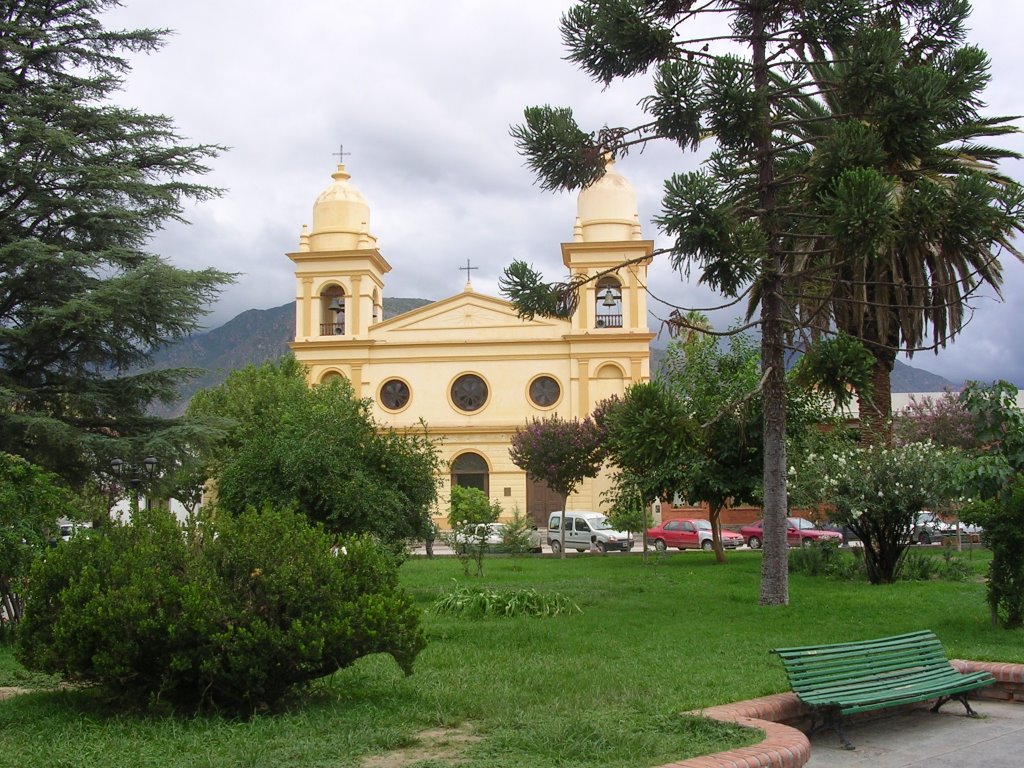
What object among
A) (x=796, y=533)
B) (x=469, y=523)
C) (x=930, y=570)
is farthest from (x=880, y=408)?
(x=796, y=533)

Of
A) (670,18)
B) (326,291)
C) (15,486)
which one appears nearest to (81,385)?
(15,486)

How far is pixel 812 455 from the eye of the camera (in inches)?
766

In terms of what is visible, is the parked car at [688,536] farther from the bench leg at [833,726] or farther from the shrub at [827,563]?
the bench leg at [833,726]

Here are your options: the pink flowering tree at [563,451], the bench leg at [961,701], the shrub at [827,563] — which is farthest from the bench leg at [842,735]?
the pink flowering tree at [563,451]

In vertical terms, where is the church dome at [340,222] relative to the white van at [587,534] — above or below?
above

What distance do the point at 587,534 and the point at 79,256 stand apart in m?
20.9

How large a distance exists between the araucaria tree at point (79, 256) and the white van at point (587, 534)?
1782cm

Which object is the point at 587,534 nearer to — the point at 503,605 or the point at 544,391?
the point at 544,391

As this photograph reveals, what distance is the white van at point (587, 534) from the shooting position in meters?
33.4

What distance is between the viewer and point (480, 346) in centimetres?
4484

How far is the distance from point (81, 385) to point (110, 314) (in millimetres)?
2111

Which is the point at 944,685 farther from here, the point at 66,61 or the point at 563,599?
the point at 66,61

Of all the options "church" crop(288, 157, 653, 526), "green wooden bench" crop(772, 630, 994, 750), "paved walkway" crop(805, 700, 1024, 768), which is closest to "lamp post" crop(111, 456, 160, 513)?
"green wooden bench" crop(772, 630, 994, 750)

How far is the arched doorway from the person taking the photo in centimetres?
4359
